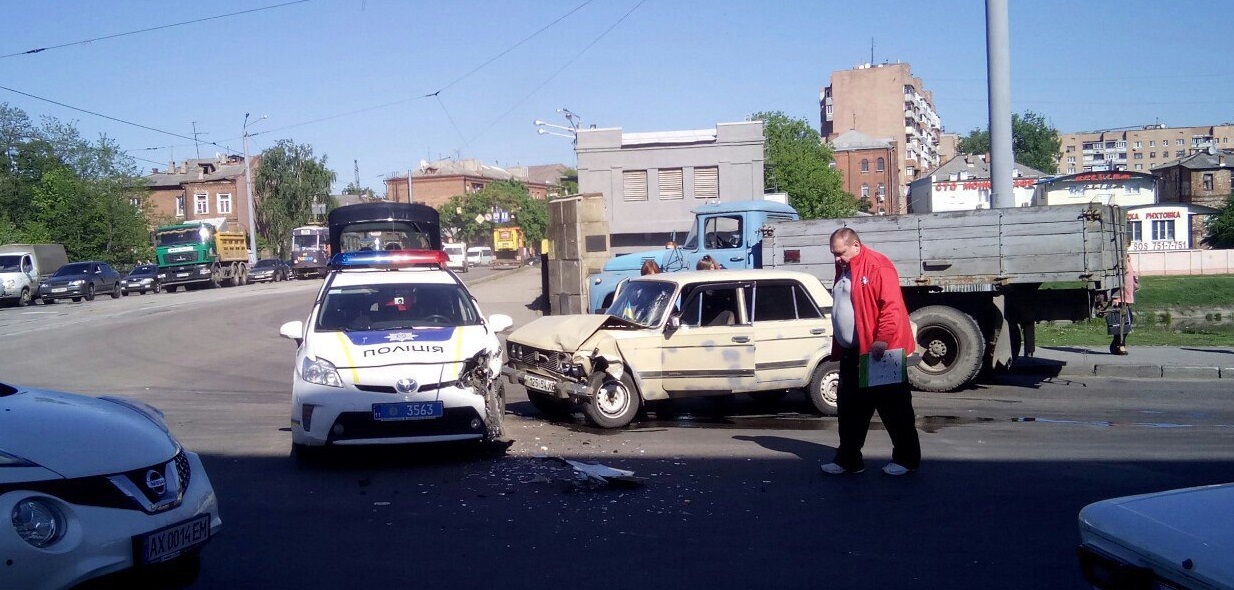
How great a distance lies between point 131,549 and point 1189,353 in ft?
51.8

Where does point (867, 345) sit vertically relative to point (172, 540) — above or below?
above

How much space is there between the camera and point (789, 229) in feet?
42.3

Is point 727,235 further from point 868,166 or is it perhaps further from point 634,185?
point 868,166

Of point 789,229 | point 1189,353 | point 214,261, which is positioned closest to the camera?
point 789,229

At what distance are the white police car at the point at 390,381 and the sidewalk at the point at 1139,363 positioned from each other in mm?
9434

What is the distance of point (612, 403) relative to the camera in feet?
31.6

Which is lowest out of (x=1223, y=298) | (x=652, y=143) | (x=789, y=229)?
(x=1223, y=298)

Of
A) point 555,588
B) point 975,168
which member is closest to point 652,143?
point 555,588

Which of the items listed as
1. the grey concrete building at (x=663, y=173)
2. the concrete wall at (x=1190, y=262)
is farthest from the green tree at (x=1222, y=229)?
the grey concrete building at (x=663, y=173)

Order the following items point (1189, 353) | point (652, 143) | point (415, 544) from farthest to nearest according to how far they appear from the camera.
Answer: point (652, 143)
point (1189, 353)
point (415, 544)

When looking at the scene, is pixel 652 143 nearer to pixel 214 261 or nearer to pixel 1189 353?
pixel 214 261

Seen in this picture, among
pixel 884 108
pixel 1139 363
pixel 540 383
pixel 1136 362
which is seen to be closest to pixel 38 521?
pixel 540 383

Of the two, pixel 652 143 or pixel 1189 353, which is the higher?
pixel 652 143

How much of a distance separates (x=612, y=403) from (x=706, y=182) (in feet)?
97.5
